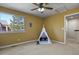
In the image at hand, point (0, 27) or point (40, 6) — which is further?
point (0, 27)

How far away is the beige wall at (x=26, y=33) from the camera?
3952mm

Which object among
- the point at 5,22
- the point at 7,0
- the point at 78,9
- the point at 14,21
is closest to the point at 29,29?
the point at 14,21

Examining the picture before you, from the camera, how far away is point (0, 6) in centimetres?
374

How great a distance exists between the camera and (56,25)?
550 cm

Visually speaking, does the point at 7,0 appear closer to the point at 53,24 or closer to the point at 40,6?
the point at 40,6

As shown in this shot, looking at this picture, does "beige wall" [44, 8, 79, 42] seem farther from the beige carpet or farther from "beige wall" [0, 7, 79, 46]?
the beige carpet

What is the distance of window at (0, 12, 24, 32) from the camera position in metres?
3.92

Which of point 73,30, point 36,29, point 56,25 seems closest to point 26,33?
point 36,29

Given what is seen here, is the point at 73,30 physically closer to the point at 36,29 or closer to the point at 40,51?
the point at 36,29

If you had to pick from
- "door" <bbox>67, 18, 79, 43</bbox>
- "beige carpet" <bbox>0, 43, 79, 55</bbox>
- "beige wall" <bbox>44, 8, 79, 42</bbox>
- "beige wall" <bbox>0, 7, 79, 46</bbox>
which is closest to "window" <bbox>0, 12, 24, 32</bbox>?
"beige wall" <bbox>0, 7, 79, 46</bbox>

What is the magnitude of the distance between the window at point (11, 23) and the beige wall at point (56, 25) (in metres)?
2.29

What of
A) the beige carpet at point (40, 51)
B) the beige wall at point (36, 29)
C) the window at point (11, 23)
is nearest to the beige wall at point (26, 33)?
the beige wall at point (36, 29)

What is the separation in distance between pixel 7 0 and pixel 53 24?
4.91 m
